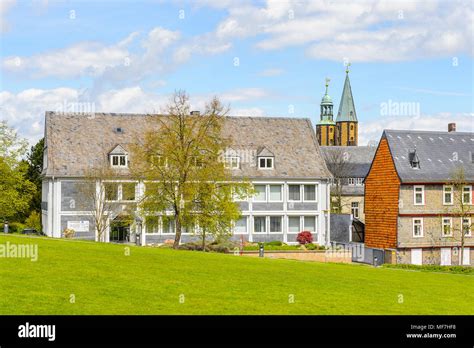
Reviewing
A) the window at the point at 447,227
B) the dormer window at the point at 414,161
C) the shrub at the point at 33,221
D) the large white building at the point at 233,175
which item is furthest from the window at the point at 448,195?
the shrub at the point at 33,221

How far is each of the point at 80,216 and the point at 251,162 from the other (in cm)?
1628

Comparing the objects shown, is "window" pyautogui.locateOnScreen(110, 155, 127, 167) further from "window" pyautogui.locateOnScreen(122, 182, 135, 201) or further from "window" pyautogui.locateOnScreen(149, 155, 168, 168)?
"window" pyautogui.locateOnScreen(149, 155, 168, 168)

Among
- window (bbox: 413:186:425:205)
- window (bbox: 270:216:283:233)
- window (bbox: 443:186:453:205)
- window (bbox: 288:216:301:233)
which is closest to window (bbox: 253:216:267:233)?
window (bbox: 270:216:283:233)

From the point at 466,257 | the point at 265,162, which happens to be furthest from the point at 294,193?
the point at 466,257

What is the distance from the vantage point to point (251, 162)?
6419 centimetres

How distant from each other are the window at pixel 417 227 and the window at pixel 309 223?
954 centimetres

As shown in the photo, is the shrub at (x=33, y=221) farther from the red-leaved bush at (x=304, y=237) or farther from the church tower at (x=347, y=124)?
the church tower at (x=347, y=124)

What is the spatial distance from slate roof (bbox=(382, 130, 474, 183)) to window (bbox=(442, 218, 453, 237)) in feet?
11.2

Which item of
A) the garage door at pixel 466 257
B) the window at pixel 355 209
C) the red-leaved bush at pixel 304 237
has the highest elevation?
the window at pixel 355 209

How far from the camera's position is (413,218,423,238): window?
58.1m

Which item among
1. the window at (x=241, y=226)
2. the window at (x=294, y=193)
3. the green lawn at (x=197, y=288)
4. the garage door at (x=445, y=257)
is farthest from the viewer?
the window at (x=294, y=193)

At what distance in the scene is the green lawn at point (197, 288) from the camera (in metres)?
18.0
